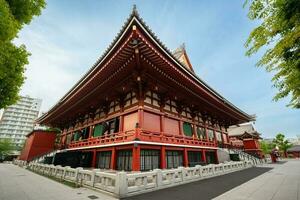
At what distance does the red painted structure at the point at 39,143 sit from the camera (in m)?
26.3

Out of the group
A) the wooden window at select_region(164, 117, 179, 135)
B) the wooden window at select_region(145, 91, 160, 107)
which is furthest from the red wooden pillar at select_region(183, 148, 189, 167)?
the wooden window at select_region(145, 91, 160, 107)

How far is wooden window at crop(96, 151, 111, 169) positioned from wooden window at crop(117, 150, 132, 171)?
61.3 inches

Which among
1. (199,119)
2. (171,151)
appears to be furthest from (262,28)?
(199,119)

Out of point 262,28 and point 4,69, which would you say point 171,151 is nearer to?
point 262,28

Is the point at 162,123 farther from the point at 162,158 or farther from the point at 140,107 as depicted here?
the point at 162,158

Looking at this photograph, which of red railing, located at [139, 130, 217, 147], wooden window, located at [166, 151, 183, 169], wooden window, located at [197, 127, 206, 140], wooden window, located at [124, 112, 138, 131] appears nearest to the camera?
red railing, located at [139, 130, 217, 147]

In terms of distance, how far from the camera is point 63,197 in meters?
6.17

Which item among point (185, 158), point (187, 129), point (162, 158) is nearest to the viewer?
point (162, 158)

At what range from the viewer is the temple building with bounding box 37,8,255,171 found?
893cm

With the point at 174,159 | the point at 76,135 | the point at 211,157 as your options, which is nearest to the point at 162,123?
the point at 174,159

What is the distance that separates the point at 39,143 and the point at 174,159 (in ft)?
85.2

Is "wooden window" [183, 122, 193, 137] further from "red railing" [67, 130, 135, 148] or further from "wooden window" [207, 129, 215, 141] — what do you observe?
"red railing" [67, 130, 135, 148]

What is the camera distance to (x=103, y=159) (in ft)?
43.8

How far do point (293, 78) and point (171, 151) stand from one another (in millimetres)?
9430
